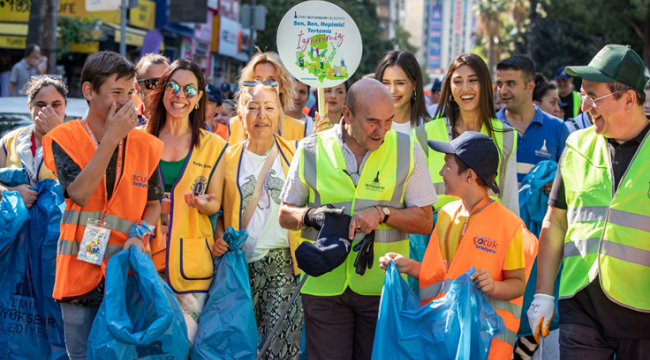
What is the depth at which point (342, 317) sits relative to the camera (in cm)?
353

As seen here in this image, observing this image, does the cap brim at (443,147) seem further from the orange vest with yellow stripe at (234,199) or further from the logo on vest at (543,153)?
the logo on vest at (543,153)

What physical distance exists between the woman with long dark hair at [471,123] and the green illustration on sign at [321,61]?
71 cm

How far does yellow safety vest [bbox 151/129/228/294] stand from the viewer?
3959 millimetres

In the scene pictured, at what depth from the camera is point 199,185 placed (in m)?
4.12

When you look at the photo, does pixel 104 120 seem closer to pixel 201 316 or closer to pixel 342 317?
pixel 201 316

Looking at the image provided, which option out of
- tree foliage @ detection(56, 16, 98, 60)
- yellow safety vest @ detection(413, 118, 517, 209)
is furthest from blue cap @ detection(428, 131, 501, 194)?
tree foliage @ detection(56, 16, 98, 60)

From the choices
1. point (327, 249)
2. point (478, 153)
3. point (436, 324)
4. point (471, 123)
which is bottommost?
point (436, 324)

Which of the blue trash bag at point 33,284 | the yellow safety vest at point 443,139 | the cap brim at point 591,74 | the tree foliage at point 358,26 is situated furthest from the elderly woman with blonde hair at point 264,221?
the tree foliage at point 358,26

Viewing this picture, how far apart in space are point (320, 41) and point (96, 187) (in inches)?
72.6

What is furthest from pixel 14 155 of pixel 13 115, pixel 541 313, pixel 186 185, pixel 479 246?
pixel 541 313

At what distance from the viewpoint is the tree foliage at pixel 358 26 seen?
3064cm

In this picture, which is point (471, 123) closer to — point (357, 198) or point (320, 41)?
point (320, 41)

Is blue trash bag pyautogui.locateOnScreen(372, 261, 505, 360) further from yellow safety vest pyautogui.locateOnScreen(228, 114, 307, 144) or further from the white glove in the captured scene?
yellow safety vest pyautogui.locateOnScreen(228, 114, 307, 144)

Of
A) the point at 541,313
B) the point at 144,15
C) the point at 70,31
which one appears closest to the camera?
the point at 541,313
